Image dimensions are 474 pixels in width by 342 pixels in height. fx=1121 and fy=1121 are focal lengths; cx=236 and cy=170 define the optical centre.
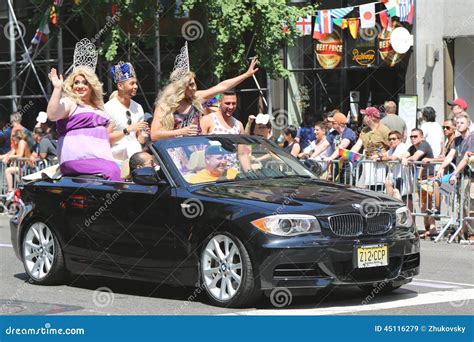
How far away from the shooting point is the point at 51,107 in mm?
10594

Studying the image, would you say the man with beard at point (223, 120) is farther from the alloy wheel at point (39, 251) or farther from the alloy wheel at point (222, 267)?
the alloy wheel at point (222, 267)

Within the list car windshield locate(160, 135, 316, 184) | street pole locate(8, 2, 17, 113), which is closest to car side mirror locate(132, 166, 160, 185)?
car windshield locate(160, 135, 316, 184)

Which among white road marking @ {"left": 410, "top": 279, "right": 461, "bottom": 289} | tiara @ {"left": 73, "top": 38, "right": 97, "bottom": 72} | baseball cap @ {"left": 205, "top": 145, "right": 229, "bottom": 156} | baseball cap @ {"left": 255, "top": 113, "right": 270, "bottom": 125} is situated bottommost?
white road marking @ {"left": 410, "top": 279, "right": 461, "bottom": 289}

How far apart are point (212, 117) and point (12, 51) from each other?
17.7 metres

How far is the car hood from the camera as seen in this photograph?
8969 mm

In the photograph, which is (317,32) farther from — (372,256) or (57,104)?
(372,256)

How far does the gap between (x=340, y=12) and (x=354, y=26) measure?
1.65 feet

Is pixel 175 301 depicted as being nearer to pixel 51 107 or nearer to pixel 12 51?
pixel 51 107

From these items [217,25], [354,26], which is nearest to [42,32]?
[217,25]

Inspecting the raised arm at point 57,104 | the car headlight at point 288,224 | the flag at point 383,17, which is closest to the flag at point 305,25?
the flag at point 383,17

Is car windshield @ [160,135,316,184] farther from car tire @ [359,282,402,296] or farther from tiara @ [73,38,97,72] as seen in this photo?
tiara @ [73,38,97,72]

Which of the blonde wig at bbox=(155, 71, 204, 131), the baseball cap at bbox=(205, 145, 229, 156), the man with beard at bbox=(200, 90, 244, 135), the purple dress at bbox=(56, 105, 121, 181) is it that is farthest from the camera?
the man with beard at bbox=(200, 90, 244, 135)

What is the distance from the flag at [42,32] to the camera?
26.0 meters

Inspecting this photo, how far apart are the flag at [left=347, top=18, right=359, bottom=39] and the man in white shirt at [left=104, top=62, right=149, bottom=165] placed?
48.3ft
